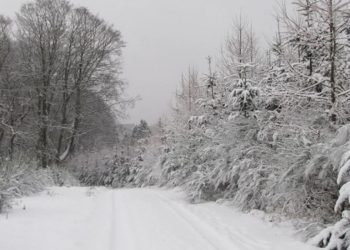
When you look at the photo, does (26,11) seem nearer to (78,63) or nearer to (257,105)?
(78,63)

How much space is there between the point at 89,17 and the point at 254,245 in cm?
2322

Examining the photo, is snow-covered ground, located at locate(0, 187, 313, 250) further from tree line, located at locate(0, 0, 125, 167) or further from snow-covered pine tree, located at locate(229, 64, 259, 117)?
tree line, located at locate(0, 0, 125, 167)

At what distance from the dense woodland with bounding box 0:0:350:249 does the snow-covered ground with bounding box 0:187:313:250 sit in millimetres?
954

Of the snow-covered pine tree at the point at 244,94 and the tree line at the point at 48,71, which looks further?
the tree line at the point at 48,71

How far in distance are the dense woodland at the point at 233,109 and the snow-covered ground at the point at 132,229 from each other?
0.95 m

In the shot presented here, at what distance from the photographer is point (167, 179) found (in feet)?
73.9

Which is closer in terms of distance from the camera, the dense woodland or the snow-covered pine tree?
the dense woodland

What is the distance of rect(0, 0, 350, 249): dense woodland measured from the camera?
8.23 m

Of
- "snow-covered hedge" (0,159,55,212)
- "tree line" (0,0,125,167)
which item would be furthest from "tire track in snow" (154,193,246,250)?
"tree line" (0,0,125,167)

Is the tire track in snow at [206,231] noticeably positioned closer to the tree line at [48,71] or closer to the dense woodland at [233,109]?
the dense woodland at [233,109]

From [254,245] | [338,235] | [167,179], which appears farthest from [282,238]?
[167,179]

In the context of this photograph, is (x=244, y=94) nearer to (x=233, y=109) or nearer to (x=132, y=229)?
(x=233, y=109)

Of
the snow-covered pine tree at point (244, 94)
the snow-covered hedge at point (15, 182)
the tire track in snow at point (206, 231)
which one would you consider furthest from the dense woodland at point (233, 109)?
the snow-covered hedge at point (15, 182)

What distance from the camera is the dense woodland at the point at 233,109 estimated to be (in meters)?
8.23
